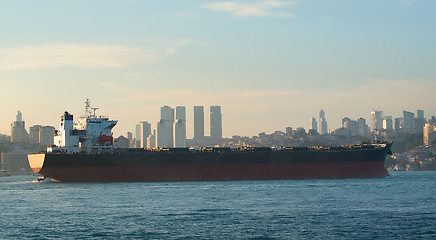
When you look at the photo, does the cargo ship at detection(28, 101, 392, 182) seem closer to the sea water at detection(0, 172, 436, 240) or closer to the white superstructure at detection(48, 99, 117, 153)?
the white superstructure at detection(48, 99, 117, 153)

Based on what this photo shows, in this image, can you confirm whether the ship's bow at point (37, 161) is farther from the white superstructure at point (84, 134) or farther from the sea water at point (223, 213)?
the sea water at point (223, 213)

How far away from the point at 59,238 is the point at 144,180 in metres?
36.5

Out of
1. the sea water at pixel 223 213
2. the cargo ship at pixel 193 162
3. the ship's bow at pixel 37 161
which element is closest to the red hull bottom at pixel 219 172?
the cargo ship at pixel 193 162

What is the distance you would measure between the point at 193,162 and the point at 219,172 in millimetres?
2863

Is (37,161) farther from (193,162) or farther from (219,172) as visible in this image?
(219,172)

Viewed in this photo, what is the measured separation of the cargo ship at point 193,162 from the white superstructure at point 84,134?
106mm

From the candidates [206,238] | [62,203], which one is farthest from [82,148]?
[206,238]

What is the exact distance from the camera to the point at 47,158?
66.2 m

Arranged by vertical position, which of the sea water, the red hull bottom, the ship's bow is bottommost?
the sea water

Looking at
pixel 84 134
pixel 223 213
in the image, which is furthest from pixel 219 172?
pixel 223 213

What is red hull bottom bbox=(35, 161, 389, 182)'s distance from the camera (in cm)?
6688

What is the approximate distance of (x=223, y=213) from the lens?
38.4 m

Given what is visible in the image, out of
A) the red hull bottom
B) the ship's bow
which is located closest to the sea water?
the red hull bottom

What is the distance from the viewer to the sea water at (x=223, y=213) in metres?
32.0
